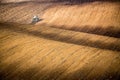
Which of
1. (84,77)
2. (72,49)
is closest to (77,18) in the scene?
(72,49)

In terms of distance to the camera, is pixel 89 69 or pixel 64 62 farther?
pixel 64 62

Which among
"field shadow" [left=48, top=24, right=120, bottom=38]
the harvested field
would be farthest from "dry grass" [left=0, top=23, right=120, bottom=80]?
"field shadow" [left=48, top=24, right=120, bottom=38]

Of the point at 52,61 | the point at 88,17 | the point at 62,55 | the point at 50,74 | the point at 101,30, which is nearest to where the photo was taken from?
the point at 50,74

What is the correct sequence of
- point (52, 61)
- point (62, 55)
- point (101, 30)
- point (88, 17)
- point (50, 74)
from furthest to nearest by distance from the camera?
point (88, 17), point (101, 30), point (62, 55), point (52, 61), point (50, 74)

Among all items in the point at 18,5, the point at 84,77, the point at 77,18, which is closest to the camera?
the point at 84,77

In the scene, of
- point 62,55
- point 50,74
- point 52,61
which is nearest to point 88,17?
point 62,55

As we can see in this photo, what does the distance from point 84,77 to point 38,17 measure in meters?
13.8

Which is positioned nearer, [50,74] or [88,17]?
[50,74]

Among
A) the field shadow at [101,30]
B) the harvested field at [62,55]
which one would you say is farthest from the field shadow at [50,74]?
the field shadow at [101,30]

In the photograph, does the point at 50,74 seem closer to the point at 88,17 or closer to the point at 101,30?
the point at 101,30

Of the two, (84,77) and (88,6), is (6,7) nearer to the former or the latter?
(88,6)

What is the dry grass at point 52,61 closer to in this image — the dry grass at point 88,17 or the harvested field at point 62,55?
the harvested field at point 62,55

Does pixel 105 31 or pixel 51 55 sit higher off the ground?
pixel 51 55

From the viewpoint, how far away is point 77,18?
18.2 metres
